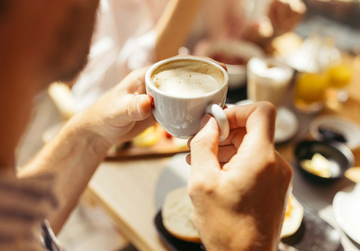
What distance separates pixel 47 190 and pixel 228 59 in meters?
1.22

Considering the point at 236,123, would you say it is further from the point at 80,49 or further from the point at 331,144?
the point at 331,144

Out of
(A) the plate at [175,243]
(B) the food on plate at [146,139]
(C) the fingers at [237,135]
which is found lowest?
(A) the plate at [175,243]

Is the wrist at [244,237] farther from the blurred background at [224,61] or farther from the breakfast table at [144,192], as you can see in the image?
the blurred background at [224,61]

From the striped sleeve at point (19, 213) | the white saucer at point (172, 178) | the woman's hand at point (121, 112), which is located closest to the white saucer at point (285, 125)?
the white saucer at point (172, 178)

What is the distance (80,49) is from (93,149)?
1.69 feet

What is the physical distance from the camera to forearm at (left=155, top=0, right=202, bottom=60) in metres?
1.39

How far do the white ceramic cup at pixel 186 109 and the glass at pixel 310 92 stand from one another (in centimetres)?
91

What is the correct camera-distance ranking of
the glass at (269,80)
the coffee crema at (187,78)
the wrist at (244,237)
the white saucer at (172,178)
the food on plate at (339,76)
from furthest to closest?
1. the food on plate at (339,76)
2. the glass at (269,80)
3. the white saucer at (172,178)
4. the coffee crema at (187,78)
5. the wrist at (244,237)

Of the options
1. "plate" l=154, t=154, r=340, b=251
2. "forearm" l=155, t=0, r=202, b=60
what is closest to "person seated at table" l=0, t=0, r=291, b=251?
"plate" l=154, t=154, r=340, b=251

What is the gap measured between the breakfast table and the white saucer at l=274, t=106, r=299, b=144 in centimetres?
3

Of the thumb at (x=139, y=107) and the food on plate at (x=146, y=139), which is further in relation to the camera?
the food on plate at (x=146, y=139)

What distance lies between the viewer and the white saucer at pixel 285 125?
123 centimetres

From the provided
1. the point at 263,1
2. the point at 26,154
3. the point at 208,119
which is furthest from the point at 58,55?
the point at 263,1

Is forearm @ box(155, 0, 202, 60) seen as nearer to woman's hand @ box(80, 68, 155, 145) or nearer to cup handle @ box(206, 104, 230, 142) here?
woman's hand @ box(80, 68, 155, 145)
